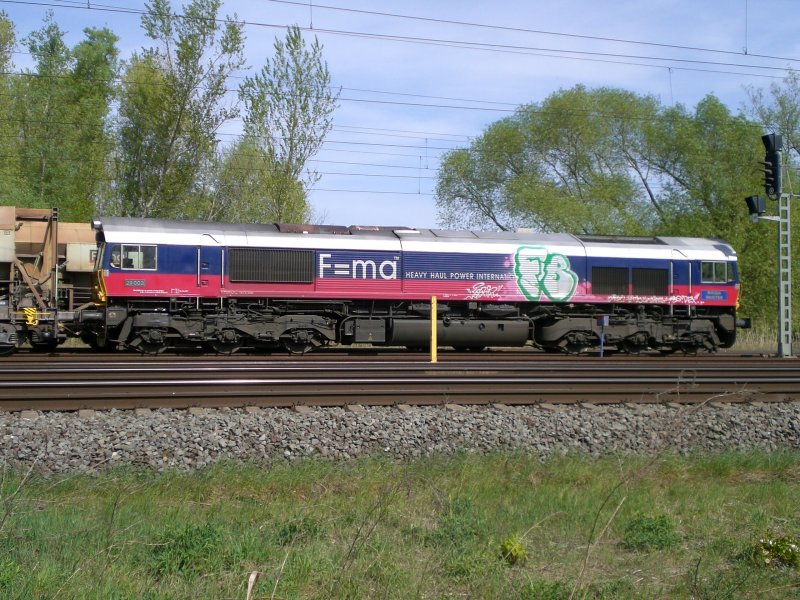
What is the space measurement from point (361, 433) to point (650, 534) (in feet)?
12.3

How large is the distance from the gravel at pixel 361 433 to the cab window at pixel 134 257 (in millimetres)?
9816

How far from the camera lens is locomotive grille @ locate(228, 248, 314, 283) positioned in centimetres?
1891

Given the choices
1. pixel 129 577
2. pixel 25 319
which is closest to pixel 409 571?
pixel 129 577

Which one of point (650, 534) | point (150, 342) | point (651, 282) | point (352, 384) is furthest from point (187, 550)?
point (651, 282)

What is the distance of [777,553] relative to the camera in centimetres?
521

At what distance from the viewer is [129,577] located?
4664mm

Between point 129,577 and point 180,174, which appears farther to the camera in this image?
point 180,174

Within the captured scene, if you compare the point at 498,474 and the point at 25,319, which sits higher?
the point at 25,319

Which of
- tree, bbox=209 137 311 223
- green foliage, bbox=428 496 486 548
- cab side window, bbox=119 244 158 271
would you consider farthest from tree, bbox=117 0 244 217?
green foliage, bbox=428 496 486 548

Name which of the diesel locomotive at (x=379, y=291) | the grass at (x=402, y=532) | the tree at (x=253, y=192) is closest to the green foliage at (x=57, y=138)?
the tree at (x=253, y=192)

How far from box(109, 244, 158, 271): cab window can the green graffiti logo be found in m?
9.52

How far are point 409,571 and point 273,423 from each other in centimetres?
389

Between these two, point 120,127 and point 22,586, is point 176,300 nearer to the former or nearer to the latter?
point 22,586

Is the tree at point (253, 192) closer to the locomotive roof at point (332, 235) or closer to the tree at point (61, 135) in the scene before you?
the tree at point (61, 135)
